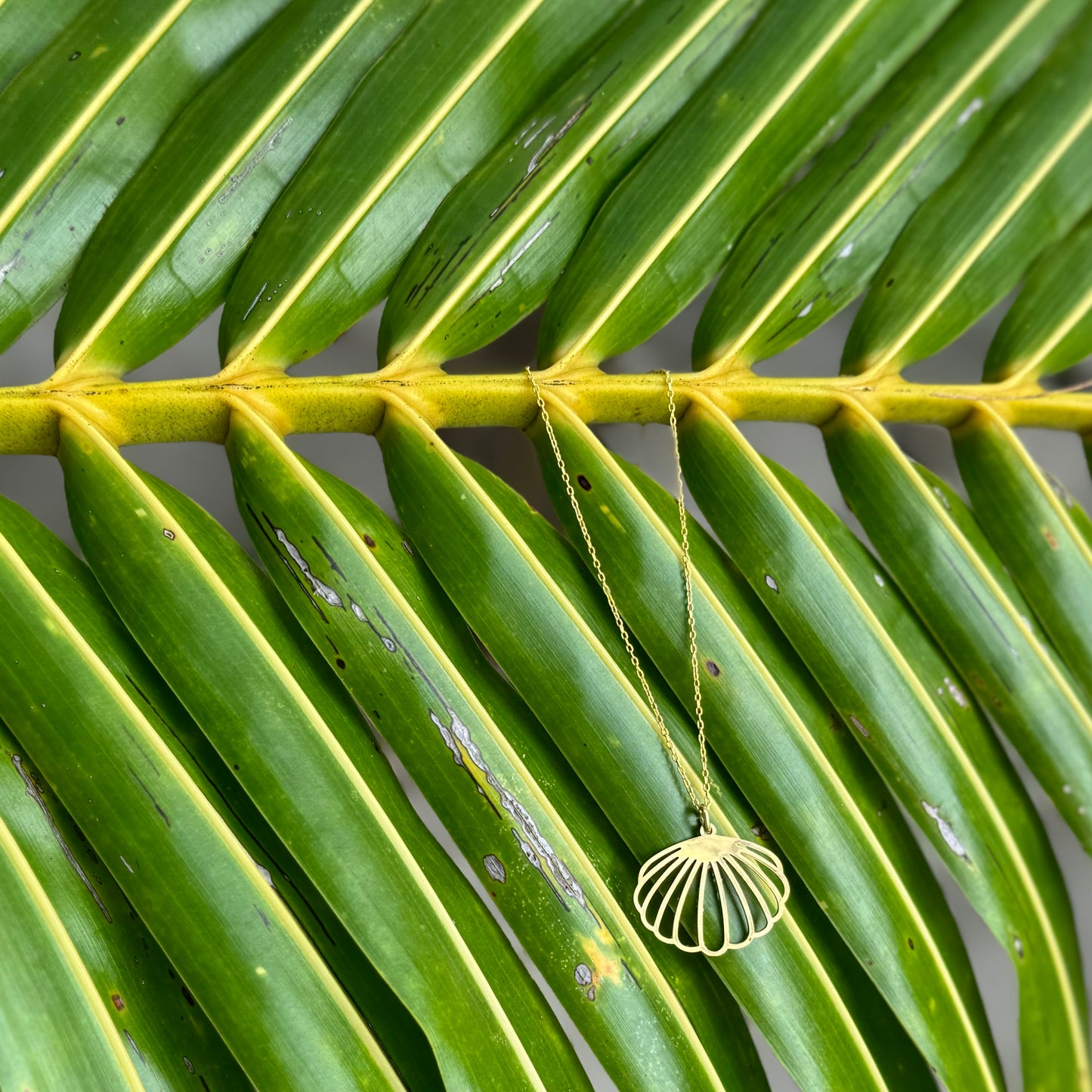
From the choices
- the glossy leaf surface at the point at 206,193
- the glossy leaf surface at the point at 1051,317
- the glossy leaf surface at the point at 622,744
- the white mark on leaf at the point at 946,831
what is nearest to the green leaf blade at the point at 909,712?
the white mark on leaf at the point at 946,831

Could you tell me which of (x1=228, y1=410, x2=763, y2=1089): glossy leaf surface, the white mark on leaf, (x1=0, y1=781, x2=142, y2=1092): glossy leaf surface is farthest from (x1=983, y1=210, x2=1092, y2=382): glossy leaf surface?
(x1=0, y1=781, x2=142, y2=1092): glossy leaf surface

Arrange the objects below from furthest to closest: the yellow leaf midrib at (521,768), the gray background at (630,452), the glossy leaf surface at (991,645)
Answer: the gray background at (630,452) < the glossy leaf surface at (991,645) < the yellow leaf midrib at (521,768)

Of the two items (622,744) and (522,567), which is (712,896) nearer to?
(622,744)

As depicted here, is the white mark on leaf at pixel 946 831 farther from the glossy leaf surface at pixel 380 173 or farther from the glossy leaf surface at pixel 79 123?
the glossy leaf surface at pixel 79 123

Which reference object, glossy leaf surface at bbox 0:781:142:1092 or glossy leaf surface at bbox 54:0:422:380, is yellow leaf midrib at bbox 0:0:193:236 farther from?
glossy leaf surface at bbox 0:781:142:1092

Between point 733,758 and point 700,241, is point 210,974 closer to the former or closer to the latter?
point 733,758

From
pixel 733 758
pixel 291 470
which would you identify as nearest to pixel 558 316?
pixel 291 470

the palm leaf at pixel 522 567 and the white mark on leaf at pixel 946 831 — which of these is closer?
the palm leaf at pixel 522 567

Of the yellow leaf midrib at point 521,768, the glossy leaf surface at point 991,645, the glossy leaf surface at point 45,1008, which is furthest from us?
the glossy leaf surface at point 991,645
